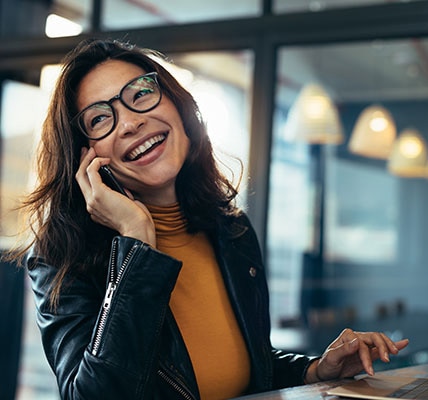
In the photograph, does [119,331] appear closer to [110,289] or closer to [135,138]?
[110,289]

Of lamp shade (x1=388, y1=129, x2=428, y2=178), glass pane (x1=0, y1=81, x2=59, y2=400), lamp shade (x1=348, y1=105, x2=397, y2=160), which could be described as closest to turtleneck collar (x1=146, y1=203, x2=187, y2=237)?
glass pane (x1=0, y1=81, x2=59, y2=400)

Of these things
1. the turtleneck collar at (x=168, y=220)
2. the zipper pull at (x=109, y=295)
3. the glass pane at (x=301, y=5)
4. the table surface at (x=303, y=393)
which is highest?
the glass pane at (x=301, y=5)

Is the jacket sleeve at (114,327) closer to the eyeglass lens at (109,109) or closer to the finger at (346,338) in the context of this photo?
the eyeglass lens at (109,109)

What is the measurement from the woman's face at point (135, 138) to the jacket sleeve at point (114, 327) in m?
0.21

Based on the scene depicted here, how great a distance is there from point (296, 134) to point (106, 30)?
2.05m

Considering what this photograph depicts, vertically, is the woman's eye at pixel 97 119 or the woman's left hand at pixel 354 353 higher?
the woman's eye at pixel 97 119

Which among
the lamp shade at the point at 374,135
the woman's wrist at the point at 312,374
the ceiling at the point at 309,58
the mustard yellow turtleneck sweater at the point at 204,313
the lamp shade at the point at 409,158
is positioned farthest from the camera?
the lamp shade at the point at 409,158

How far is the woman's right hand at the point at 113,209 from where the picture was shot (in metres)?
1.45

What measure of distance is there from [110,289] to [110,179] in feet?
0.96

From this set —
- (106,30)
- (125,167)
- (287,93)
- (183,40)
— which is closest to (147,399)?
(125,167)

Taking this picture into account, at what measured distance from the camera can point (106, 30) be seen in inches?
140

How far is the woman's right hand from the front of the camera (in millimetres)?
1450

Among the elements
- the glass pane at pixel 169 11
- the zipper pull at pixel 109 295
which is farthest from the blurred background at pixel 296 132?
the zipper pull at pixel 109 295

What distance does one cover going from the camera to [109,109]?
1.56 m
